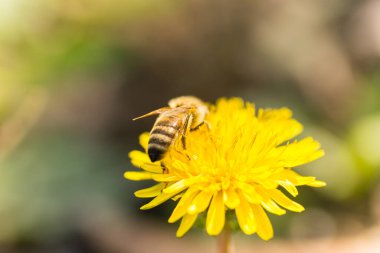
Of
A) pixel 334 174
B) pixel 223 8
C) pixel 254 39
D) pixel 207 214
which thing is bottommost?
pixel 207 214

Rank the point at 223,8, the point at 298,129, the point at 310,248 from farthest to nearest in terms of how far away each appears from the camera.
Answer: the point at 223,8, the point at 310,248, the point at 298,129

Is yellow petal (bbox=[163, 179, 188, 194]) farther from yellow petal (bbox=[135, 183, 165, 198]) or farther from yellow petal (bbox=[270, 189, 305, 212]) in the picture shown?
yellow petal (bbox=[270, 189, 305, 212])

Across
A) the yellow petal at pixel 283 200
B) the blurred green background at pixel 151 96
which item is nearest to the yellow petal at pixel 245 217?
the yellow petal at pixel 283 200

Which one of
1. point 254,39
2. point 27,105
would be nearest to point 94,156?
point 27,105

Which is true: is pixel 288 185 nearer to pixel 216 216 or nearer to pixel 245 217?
pixel 245 217

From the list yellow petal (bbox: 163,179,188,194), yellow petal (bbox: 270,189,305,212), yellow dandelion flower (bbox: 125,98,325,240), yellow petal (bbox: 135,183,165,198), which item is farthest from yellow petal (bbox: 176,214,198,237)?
yellow petal (bbox: 270,189,305,212)

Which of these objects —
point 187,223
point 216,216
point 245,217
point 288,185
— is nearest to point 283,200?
point 288,185

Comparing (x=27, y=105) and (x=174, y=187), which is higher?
(x=27, y=105)

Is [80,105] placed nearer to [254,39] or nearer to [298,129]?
[254,39]
